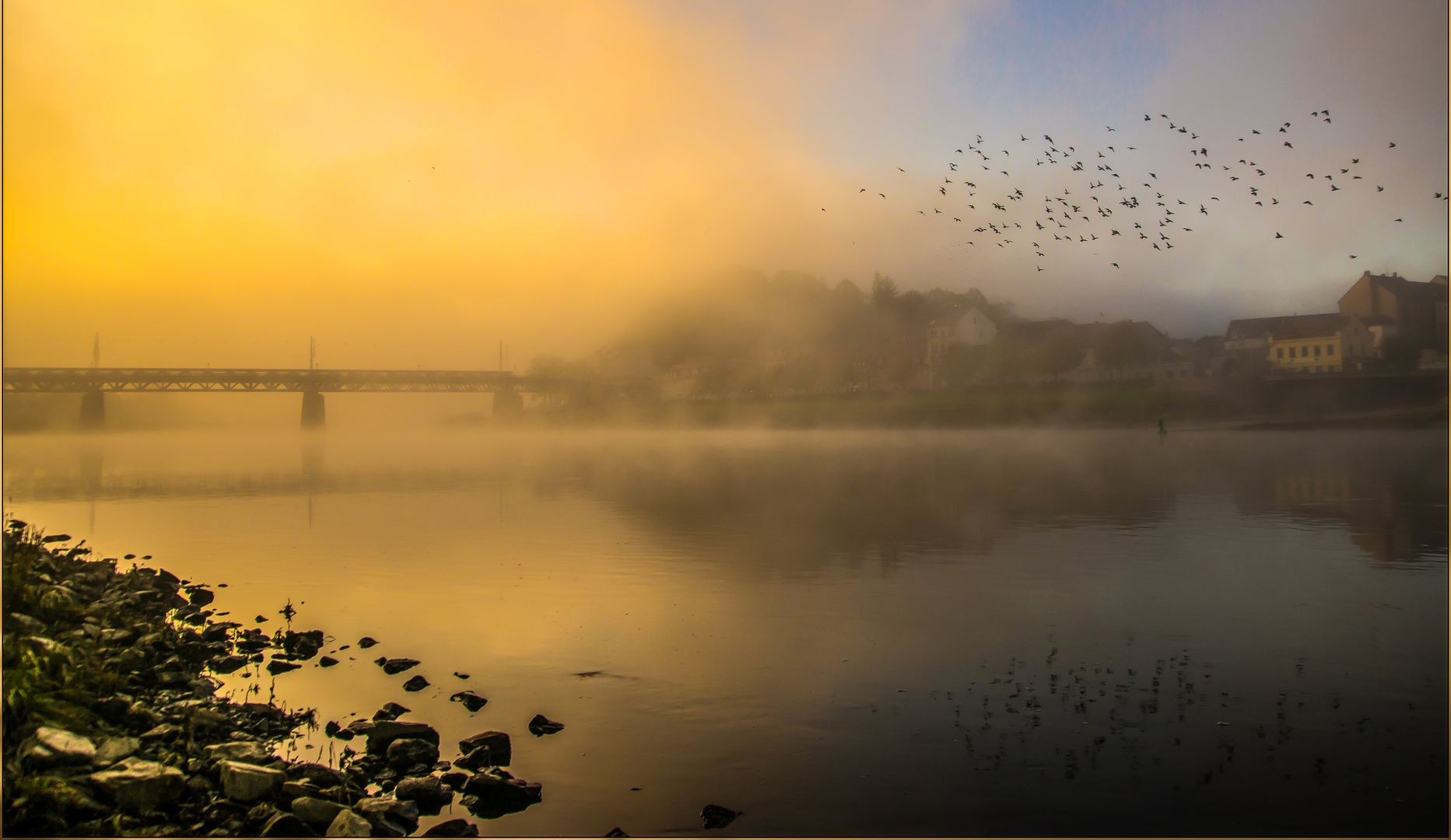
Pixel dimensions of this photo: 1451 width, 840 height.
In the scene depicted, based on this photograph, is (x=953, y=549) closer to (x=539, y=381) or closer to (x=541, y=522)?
(x=541, y=522)

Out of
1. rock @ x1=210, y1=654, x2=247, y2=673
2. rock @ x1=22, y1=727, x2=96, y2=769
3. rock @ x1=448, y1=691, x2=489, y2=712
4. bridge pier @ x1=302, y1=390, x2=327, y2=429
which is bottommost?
rock @ x1=448, y1=691, x2=489, y2=712

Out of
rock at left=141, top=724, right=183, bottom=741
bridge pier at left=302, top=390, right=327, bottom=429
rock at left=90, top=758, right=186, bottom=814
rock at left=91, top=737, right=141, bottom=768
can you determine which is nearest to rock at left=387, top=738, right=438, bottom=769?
rock at left=90, top=758, right=186, bottom=814

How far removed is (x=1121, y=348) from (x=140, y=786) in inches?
5007

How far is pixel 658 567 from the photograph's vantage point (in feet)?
66.1

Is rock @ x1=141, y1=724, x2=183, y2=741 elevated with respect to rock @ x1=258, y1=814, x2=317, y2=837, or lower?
elevated

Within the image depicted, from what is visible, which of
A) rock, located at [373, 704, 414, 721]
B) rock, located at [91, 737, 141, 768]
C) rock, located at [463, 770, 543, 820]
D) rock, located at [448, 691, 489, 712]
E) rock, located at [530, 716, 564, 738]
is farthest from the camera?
rock, located at [448, 691, 489, 712]

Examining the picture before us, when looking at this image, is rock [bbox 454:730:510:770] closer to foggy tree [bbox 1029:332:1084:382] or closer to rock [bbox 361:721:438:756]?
rock [bbox 361:721:438:756]

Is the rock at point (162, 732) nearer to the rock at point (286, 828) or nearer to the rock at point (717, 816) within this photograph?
the rock at point (286, 828)

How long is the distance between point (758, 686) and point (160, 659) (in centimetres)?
806

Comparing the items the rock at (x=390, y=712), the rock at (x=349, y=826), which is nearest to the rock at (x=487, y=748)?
the rock at (x=390, y=712)

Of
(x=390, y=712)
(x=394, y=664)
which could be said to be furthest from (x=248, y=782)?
(x=394, y=664)

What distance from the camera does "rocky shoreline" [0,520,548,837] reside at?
24.1 feet

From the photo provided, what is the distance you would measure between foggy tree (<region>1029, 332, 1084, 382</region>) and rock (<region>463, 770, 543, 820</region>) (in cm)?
12132

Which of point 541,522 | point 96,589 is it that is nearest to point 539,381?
point 541,522
